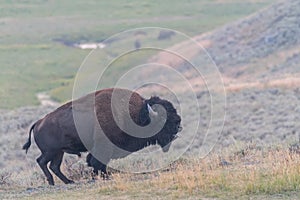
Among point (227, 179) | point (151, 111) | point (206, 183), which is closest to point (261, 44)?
point (151, 111)

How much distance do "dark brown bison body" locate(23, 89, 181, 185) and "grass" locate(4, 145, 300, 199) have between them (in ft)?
2.26

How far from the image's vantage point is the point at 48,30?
8981cm

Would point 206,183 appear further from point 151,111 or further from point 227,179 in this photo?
point 151,111

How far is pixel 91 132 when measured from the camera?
13414mm

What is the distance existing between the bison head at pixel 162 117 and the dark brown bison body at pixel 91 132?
0.02 metres

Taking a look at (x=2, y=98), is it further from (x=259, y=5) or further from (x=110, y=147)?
(x=259, y=5)

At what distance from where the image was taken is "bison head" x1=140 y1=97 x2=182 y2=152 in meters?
13.9

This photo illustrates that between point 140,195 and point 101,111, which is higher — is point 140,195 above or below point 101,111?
below

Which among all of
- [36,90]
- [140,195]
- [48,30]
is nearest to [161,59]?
[36,90]

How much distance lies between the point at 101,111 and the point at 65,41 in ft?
226

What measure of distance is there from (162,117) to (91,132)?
4.55 feet

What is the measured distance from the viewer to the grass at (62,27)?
2333 inches

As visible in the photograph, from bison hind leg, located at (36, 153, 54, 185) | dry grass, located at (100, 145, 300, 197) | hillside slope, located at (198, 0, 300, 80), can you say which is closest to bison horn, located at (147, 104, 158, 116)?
dry grass, located at (100, 145, 300, 197)

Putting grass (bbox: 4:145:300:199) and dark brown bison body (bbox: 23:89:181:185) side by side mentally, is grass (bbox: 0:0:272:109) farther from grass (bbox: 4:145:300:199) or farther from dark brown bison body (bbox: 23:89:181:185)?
grass (bbox: 4:145:300:199)
